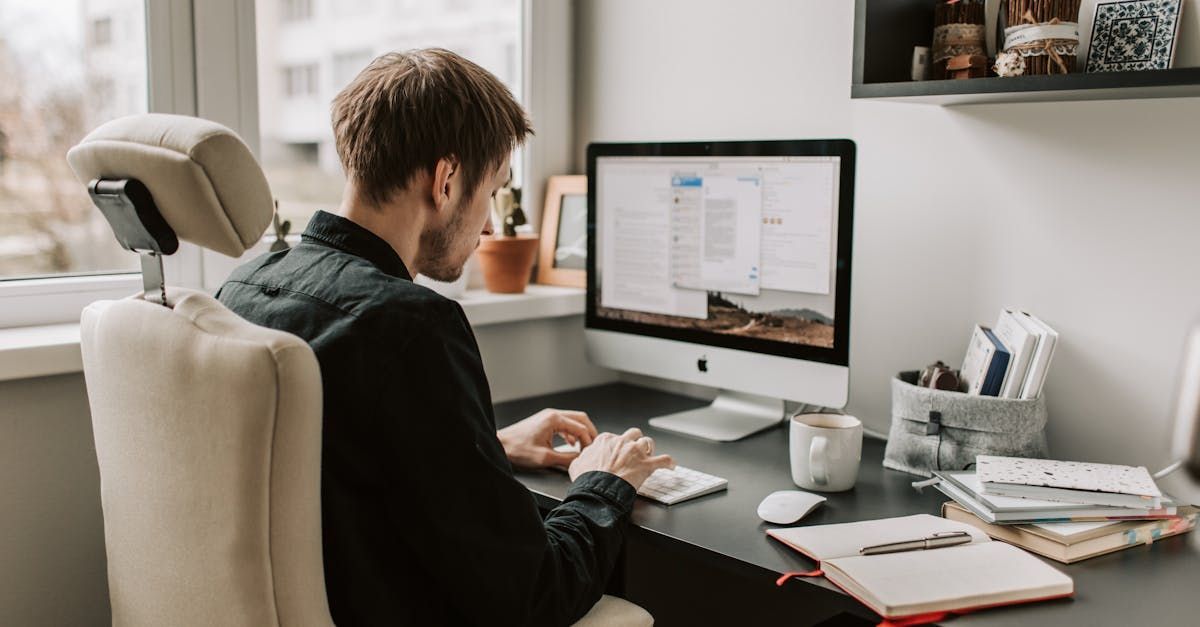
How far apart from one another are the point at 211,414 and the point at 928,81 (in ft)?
3.69

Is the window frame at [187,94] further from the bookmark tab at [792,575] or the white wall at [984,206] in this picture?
the bookmark tab at [792,575]

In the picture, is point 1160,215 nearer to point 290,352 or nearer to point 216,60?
point 290,352

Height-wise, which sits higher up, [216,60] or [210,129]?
[216,60]

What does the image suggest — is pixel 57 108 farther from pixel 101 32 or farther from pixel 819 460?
pixel 819 460

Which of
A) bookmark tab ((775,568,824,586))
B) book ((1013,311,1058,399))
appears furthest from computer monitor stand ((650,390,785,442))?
bookmark tab ((775,568,824,586))

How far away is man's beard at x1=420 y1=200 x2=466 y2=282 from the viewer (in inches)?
51.0

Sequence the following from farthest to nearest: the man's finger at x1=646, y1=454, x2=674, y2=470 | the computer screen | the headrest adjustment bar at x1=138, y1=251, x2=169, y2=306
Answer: the computer screen
the man's finger at x1=646, y1=454, x2=674, y2=470
the headrest adjustment bar at x1=138, y1=251, x2=169, y2=306

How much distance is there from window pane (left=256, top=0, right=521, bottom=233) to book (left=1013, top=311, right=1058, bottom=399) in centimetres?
135

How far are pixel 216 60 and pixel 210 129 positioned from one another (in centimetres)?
94

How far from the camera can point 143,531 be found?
3.42ft

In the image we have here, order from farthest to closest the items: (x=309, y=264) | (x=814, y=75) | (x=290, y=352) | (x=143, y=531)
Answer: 1. (x=814, y=75)
2. (x=309, y=264)
3. (x=143, y=531)
4. (x=290, y=352)

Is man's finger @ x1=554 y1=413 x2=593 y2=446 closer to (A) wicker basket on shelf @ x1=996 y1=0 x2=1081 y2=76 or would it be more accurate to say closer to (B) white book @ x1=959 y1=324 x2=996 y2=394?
(B) white book @ x1=959 y1=324 x2=996 y2=394

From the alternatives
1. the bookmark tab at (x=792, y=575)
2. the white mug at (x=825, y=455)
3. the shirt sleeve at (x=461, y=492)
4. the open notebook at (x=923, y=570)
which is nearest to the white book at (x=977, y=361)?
the white mug at (x=825, y=455)

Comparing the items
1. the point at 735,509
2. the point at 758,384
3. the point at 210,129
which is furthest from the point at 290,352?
the point at 758,384
